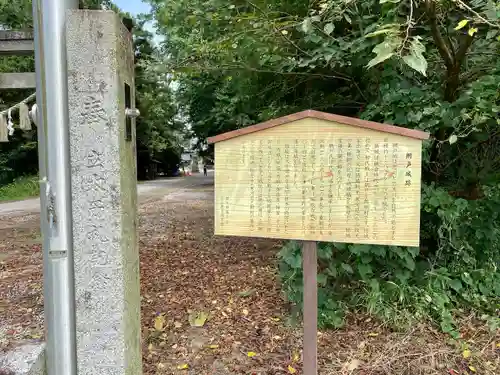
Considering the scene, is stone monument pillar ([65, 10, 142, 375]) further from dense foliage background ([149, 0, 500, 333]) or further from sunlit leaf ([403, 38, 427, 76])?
sunlit leaf ([403, 38, 427, 76])

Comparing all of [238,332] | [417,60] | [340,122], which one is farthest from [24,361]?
[417,60]

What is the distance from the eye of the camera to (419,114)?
2.90 m

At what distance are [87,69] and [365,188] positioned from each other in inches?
58.8

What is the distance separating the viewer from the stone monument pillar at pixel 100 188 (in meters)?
1.92

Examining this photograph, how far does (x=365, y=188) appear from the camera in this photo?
2.00m

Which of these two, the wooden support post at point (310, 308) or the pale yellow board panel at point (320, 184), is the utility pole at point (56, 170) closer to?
the pale yellow board panel at point (320, 184)

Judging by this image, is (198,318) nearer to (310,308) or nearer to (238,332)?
(238,332)

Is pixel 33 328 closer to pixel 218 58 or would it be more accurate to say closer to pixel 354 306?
pixel 354 306

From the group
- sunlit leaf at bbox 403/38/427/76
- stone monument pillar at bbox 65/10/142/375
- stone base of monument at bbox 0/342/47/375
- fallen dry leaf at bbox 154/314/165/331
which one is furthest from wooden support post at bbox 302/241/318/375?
stone base of monument at bbox 0/342/47/375

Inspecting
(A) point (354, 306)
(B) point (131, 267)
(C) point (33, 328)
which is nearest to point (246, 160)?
(B) point (131, 267)

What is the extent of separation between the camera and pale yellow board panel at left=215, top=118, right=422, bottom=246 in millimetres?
1960

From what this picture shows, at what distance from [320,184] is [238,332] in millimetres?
1597

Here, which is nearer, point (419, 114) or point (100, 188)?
point (100, 188)

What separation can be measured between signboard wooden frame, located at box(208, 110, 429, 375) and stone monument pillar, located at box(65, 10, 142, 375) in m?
0.54
